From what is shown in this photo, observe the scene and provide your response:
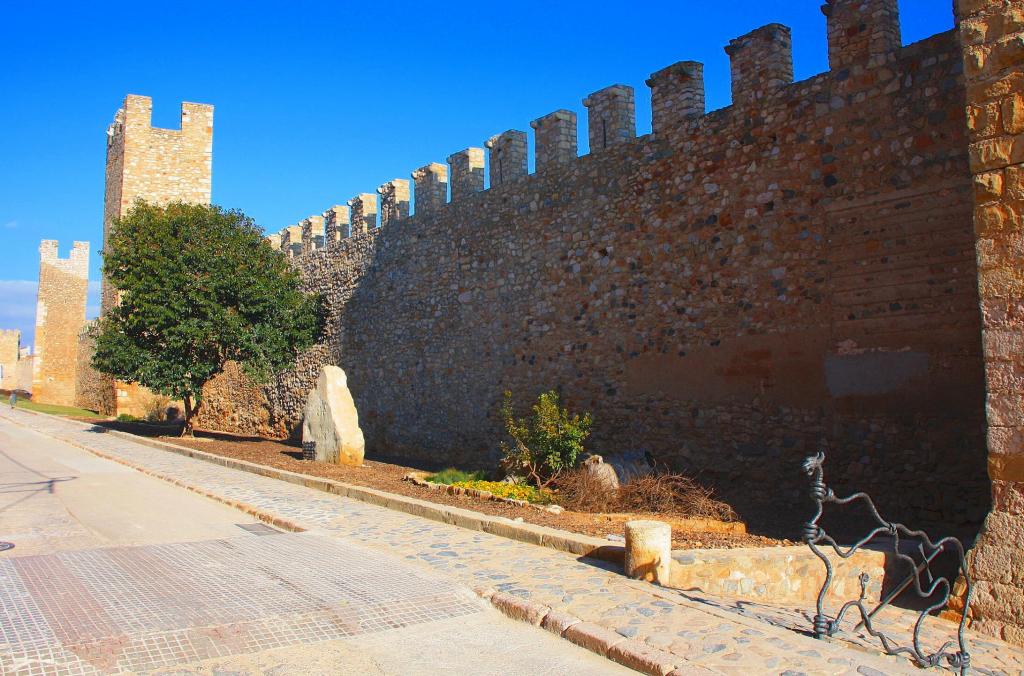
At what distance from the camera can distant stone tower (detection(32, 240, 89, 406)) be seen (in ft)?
136

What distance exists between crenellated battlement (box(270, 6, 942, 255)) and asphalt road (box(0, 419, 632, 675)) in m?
7.18

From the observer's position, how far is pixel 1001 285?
5492 mm

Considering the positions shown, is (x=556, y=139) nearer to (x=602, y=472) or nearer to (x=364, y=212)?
(x=602, y=472)

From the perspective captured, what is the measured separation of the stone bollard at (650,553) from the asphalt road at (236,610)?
120cm

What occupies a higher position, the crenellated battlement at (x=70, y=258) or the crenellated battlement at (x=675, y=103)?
the crenellated battlement at (x=70, y=258)

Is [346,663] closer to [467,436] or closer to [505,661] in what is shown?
[505,661]

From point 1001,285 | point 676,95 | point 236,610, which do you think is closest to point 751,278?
point 676,95

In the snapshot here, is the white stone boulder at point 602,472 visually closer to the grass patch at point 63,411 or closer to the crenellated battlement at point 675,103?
the crenellated battlement at point 675,103

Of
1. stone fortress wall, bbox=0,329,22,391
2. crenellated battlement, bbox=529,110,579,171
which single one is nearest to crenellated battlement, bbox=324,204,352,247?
crenellated battlement, bbox=529,110,579,171

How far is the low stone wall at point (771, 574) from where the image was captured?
5.71 m

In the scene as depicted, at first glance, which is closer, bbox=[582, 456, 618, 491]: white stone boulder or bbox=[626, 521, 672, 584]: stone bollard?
bbox=[626, 521, 672, 584]: stone bollard

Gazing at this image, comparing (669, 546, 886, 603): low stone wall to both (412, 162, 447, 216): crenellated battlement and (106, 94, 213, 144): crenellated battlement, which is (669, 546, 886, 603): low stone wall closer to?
(412, 162, 447, 216): crenellated battlement

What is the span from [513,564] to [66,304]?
44.7m

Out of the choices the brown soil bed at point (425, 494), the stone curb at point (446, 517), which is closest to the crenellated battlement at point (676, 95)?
the brown soil bed at point (425, 494)
